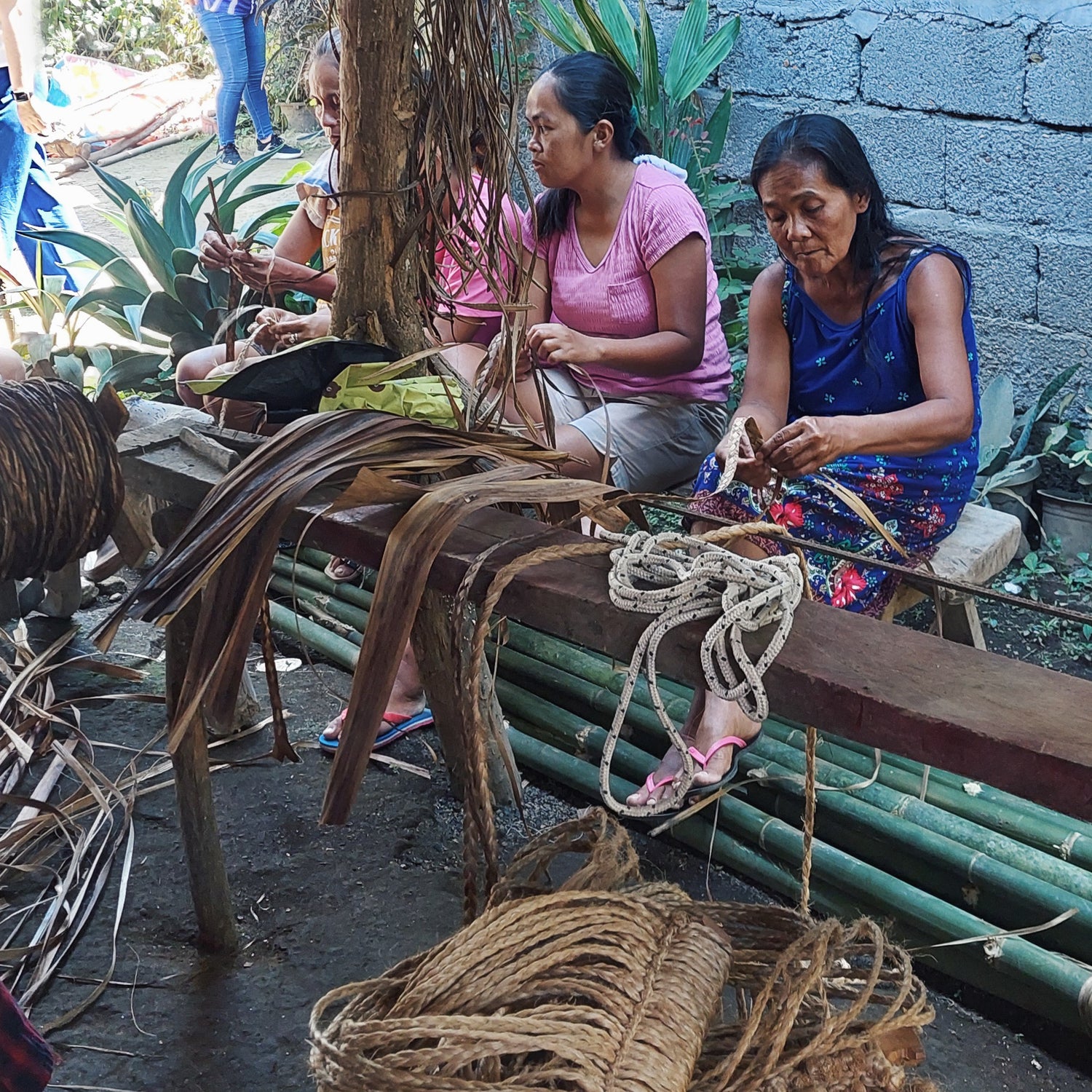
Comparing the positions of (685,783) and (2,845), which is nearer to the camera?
(685,783)

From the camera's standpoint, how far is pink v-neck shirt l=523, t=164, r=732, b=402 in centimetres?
290

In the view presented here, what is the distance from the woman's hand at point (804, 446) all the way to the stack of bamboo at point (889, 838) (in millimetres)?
629

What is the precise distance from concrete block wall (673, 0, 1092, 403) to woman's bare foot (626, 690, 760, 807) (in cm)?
212

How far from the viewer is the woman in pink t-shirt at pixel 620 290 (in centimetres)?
285

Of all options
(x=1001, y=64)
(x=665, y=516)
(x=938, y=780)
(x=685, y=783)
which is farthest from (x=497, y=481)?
(x=1001, y=64)

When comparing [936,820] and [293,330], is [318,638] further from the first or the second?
[936,820]

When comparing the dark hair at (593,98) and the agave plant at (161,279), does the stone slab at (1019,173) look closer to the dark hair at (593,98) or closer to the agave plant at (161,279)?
the dark hair at (593,98)

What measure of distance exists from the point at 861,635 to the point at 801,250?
1346 millimetres

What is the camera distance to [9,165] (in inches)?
221

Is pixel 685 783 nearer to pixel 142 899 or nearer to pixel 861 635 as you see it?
pixel 861 635

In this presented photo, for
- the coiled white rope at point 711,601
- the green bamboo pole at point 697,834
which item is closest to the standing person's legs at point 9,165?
→ the green bamboo pole at point 697,834

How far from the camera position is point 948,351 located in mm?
2326

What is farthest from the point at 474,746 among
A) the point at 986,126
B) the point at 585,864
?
the point at 986,126

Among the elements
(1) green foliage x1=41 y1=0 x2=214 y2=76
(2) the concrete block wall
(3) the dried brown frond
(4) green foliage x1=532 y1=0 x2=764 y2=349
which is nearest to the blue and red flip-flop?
(3) the dried brown frond
